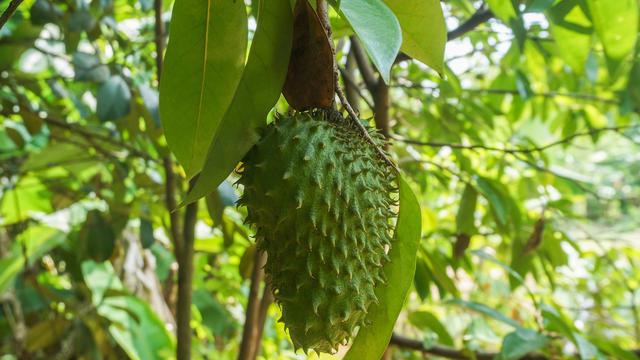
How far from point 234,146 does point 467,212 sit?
1034mm

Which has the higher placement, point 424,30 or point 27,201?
point 424,30

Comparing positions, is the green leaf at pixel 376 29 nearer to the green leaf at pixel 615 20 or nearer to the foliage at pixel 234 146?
the foliage at pixel 234 146

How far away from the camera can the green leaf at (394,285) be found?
0.89 meters

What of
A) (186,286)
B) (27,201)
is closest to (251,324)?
(186,286)

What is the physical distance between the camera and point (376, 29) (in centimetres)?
61

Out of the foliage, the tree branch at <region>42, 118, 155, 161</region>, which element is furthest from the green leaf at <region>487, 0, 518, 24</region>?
the tree branch at <region>42, 118, 155, 161</region>

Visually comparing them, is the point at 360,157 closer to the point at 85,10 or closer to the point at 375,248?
the point at 375,248

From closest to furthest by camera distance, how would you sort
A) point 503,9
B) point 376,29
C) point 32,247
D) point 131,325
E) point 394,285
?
1. point 376,29
2. point 394,285
3. point 503,9
4. point 32,247
5. point 131,325

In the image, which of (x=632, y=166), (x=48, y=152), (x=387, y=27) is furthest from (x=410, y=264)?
(x=632, y=166)

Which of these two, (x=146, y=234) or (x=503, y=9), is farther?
(x=146, y=234)

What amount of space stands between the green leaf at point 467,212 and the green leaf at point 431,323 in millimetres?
262

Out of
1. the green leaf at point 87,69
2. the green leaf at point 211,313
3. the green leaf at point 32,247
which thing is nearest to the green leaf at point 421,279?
the green leaf at point 87,69

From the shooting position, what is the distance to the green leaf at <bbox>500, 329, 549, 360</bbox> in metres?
1.47

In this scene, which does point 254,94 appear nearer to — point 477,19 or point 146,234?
point 477,19
